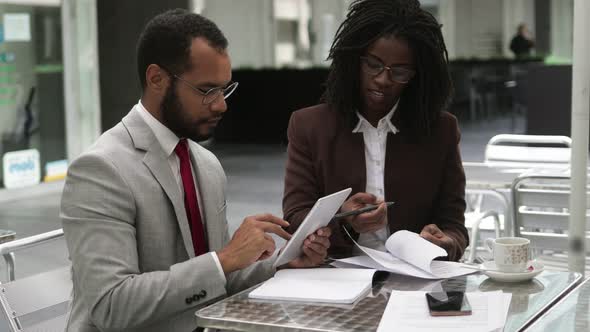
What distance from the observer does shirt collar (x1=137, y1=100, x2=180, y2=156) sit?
2.12 meters

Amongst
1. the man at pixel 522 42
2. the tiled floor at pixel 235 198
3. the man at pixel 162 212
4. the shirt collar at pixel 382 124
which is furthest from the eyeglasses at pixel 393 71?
the man at pixel 522 42

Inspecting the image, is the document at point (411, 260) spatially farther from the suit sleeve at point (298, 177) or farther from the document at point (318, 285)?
the suit sleeve at point (298, 177)

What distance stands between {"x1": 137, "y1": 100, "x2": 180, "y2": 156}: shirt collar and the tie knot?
0.13 ft

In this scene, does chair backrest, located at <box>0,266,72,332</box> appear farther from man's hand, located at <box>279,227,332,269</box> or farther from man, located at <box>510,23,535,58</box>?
man, located at <box>510,23,535,58</box>

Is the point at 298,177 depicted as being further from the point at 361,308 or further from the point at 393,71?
the point at 361,308

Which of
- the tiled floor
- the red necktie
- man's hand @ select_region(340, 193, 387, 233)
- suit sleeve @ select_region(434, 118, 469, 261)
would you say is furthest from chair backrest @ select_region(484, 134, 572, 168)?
the red necktie

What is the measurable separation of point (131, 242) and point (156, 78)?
0.41m

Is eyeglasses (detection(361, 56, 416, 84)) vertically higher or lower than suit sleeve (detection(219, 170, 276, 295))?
higher

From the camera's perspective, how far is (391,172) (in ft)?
8.64

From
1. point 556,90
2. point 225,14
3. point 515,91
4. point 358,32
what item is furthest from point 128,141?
point 515,91

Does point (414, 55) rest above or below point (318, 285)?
above

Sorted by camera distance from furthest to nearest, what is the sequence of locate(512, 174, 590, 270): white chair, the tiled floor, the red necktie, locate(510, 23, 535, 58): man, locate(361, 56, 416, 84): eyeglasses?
locate(510, 23, 535, 58): man
the tiled floor
locate(512, 174, 590, 270): white chair
locate(361, 56, 416, 84): eyeglasses
the red necktie

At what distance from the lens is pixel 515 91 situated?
13219mm

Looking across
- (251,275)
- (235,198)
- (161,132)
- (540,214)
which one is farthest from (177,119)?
(235,198)
